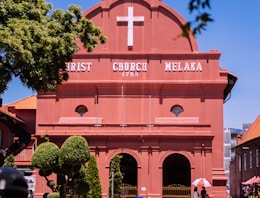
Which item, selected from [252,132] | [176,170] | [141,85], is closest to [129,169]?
[176,170]

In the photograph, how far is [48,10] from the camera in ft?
63.0

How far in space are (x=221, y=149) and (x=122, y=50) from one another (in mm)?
9661

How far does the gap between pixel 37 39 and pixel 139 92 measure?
749 inches

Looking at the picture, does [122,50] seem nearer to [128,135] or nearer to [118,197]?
[128,135]

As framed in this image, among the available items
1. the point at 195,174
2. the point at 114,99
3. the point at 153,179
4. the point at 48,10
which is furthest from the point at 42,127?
the point at 48,10

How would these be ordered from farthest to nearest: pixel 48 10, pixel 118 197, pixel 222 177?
1. pixel 222 177
2. pixel 118 197
3. pixel 48 10

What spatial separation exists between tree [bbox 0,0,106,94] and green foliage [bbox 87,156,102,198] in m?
10.8

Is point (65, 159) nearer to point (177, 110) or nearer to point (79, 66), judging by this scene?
point (79, 66)

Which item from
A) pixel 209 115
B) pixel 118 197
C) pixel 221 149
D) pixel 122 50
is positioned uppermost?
pixel 122 50

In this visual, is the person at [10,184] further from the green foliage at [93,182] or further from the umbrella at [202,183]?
the umbrella at [202,183]

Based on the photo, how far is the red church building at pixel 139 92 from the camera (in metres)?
33.9

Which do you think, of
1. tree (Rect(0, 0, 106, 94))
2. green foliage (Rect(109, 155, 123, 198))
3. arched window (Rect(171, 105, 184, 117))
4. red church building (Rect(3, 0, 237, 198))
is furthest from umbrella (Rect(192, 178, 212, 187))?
tree (Rect(0, 0, 106, 94))

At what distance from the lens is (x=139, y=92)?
36.2 meters

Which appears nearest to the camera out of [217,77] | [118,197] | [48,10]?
[48,10]
